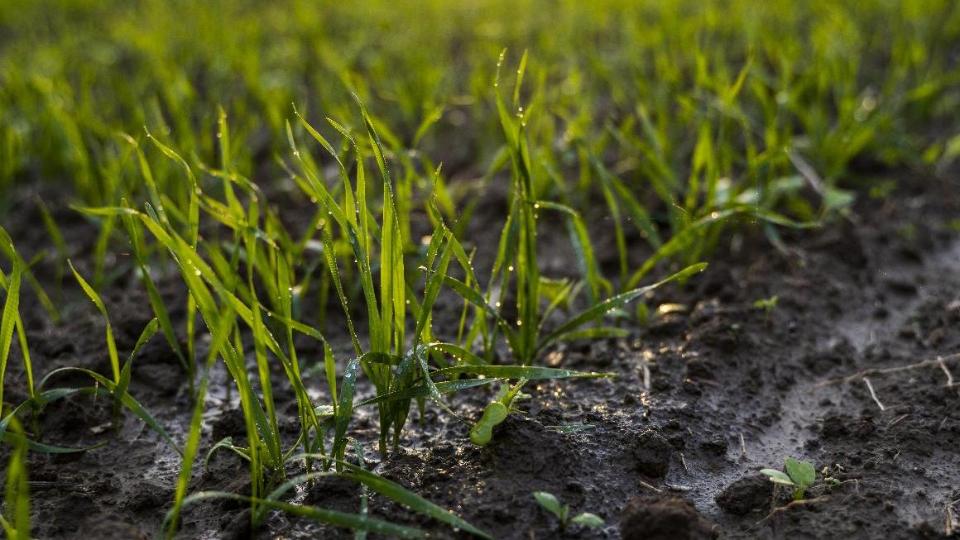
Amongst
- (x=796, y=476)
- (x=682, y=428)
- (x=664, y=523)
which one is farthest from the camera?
(x=682, y=428)

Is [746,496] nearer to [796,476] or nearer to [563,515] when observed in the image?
[796,476]

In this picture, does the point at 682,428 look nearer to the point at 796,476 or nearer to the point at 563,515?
the point at 796,476

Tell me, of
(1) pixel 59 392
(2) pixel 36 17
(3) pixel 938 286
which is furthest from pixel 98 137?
(2) pixel 36 17

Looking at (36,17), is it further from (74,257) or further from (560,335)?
(560,335)

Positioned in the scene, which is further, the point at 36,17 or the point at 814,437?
the point at 36,17

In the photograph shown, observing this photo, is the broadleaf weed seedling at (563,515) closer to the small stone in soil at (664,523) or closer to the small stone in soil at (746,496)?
the small stone in soil at (664,523)

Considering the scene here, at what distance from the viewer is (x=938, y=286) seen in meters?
2.21

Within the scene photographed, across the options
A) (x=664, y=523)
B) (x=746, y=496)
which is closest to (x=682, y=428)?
(x=746, y=496)

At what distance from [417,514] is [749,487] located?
532mm

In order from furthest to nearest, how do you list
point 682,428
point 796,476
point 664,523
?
point 682,428 < point 796,476 < point 664,523

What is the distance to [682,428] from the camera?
65.0 inches

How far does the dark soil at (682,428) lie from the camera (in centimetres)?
143

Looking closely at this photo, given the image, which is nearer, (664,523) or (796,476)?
(664,523)

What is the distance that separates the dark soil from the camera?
1.43m
